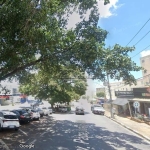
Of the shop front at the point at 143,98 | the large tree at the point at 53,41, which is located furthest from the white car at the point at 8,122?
the shop front at the point at 143,98

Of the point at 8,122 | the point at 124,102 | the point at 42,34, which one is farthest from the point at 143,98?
the point at 42,34

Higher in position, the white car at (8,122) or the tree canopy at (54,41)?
the tree canopy at (54,41)

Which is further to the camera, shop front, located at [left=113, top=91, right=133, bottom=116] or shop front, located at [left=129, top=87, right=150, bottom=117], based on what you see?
shop front, located at [left=113, top=91, right=133, bottom=116]

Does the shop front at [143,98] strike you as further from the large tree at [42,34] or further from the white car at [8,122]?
the white car at [8,122]

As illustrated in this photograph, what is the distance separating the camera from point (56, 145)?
11562 millimetres

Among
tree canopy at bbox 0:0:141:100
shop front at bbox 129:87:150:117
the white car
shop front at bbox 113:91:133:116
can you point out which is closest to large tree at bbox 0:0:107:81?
tree canopy at bbox 0:0:141:100

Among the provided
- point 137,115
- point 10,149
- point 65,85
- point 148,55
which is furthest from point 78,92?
point 10,149

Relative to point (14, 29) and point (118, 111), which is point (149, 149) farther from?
point (118, 111)

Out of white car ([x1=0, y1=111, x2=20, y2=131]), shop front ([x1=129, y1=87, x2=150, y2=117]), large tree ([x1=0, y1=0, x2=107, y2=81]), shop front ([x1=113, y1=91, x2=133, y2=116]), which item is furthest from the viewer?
shop front ([x1=113, y1=91, x2=133, y2=116])

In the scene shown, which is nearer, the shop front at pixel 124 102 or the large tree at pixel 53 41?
the large tree at pixel 53 41

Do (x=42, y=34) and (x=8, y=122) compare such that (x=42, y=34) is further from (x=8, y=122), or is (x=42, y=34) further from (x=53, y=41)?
(x=8, y=122)

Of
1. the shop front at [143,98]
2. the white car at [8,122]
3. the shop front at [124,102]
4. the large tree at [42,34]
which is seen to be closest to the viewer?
the large tree at [42,34]

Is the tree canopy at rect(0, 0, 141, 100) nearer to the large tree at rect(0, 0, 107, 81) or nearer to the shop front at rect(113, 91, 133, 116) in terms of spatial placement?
the large tree at rect(0, 0, 107, 81)

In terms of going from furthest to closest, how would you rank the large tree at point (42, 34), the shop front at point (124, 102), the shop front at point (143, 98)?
the shop front at point (124, 102)
the shop front at point (143, 98)
the large tree at point (42, 34)
